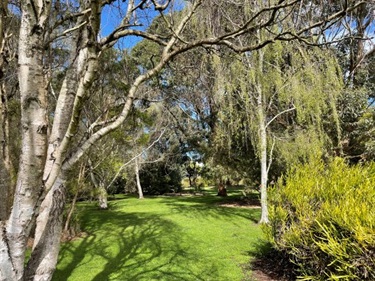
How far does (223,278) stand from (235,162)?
26.0 ft

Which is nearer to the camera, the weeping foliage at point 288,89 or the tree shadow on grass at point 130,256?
the tree shadow on grass at point 130,256

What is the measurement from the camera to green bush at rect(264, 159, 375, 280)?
2.75m

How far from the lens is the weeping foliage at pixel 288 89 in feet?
22.1

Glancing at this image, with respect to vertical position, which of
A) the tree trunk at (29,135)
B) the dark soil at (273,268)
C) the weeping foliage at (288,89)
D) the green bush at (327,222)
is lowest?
the dark soil at (273,268)

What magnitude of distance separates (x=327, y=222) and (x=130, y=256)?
3577 mm

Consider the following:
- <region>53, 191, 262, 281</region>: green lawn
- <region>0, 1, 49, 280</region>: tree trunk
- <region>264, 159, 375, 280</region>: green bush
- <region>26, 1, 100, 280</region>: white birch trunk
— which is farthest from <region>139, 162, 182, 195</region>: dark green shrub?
<region>0, 1, 49, 280</region>: tree trunk

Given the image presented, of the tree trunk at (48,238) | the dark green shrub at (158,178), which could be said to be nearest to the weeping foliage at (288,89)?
the tree trunk at (48,238)

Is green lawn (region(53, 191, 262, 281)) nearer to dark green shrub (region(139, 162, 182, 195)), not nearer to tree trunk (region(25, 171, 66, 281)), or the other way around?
tree trunk (region(25, 171, 66, 281))

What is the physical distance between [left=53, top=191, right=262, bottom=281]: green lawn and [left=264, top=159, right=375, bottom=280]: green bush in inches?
40.4

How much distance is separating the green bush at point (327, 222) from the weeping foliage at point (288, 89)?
106 inches

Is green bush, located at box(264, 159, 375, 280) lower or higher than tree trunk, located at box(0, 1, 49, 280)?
lower

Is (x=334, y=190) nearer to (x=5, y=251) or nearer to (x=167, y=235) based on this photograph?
(x=5, y=251)

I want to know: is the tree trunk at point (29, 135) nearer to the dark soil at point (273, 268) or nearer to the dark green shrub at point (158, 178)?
the dark soil at point (273, 268)

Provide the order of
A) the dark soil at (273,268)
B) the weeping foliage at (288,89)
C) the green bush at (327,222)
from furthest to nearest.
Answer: the weeping foliage at (288,89) < the dark soil at (273,268) < the green bush at (327,222)
